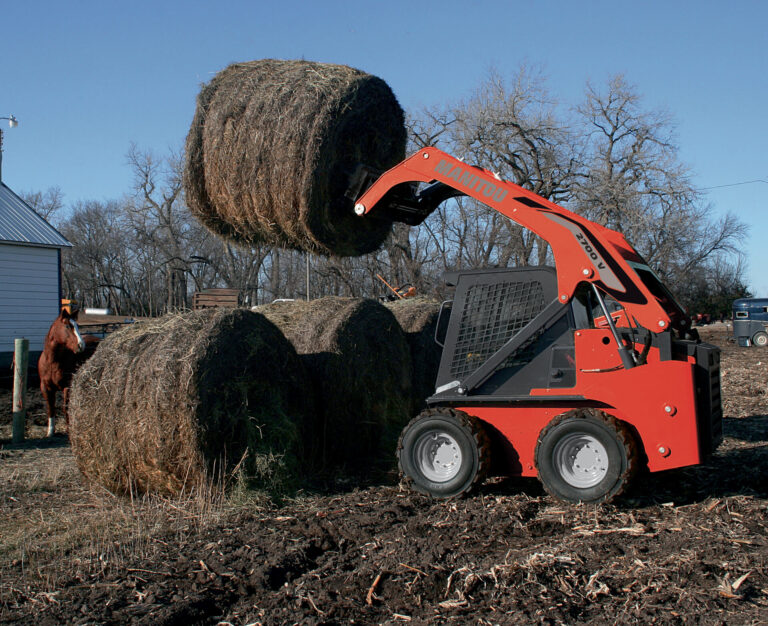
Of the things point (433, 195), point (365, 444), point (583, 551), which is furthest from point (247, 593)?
point (433, 195)

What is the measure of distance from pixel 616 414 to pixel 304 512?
2.43 meters

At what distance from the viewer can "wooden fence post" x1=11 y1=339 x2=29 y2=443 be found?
9.12m

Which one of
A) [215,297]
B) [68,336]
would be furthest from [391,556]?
[215,297]

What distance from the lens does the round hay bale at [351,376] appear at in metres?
7.31

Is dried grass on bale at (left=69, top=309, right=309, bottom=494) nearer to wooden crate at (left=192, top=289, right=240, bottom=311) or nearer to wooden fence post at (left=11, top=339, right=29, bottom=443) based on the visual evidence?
wooden fence post at (left=11, top=339, right=29, bottom=443)

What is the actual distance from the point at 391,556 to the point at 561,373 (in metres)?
2.13

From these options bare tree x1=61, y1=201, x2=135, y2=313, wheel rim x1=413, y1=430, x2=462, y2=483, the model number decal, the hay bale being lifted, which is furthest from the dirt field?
bare tree x1=61, y1=201, x2=135, y2=313

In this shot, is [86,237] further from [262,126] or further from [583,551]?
[583,551]

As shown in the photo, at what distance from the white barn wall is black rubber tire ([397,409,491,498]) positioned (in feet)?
51.0

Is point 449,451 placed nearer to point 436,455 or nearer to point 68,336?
point 436,455

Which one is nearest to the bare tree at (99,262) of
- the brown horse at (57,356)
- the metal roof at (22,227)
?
the metal roof at (22,227)

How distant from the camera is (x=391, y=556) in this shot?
442 centimetres

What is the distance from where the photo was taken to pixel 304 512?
18.3 feet

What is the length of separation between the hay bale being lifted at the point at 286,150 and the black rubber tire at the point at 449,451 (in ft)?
6.65
